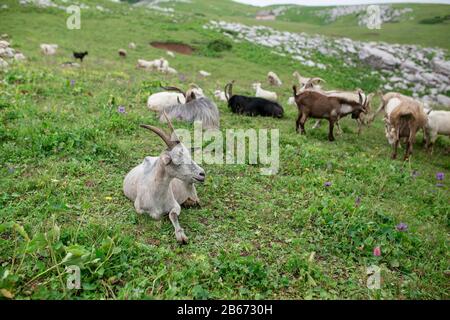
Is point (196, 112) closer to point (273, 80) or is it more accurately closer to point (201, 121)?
point (201, 121)

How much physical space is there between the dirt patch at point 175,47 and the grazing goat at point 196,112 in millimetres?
14770

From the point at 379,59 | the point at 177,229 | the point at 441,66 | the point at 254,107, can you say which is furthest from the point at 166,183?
the point at 441,66

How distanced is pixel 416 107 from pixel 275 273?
8.01m

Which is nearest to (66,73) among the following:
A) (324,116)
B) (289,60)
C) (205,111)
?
(205,111)

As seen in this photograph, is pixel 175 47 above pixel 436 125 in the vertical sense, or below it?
above

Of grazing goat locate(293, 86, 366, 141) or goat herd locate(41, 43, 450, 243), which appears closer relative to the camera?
goat herd locate(41, 43, 450, 243)

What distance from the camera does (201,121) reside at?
9.51 metres

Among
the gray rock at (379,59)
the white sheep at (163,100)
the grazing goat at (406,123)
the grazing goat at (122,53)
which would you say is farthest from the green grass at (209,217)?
the gray rock at (379,59)

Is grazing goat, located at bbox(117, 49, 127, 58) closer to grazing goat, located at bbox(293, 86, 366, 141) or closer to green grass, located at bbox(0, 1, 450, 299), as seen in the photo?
green grass, located at bbox(0, 1, 450, 299)

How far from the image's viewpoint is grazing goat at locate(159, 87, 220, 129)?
9633 millimetres

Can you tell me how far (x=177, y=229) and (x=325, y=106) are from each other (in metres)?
6.69

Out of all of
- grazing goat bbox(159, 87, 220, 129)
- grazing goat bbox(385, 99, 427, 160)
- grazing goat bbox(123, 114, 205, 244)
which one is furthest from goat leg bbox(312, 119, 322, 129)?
grazing goat bbox(123, 114, 205, 244)

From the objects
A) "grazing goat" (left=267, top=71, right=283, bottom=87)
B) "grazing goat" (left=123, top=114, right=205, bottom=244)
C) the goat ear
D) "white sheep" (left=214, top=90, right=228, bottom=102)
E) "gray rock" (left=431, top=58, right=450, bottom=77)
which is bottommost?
"grazing goat" (left=123, top=114, right=205, bottom=244)

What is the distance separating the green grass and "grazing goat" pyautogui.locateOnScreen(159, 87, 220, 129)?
484 millimetres
